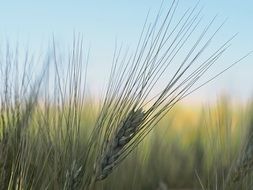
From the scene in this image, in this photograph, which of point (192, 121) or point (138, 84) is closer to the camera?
point (138, 84)

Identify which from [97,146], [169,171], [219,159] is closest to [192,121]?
[169,171]

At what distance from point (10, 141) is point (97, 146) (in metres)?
0.32

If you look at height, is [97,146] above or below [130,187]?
above

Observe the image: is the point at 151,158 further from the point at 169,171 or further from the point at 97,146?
the point at 97,146

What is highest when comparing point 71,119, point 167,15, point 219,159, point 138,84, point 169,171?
point 167,15

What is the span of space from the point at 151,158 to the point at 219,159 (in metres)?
1.50

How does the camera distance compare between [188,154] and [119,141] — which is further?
[188,154]

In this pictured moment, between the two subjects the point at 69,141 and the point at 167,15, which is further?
the point at 69,141

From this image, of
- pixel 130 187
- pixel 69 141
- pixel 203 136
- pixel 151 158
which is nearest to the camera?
pixel 69 141

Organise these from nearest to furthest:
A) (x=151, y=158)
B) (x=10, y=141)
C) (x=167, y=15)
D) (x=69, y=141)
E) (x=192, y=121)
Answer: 1. (x=167, y=15)
2. (x=69, y=141)
3. (x=10, y=141)
4. (x=151, y=158)
5. (x=192, y=121)

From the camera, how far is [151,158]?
11.3ft

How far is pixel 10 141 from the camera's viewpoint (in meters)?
1.85

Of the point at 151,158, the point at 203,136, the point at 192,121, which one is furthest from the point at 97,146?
the point at 192,121

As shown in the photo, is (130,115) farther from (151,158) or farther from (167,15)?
(151,158)
